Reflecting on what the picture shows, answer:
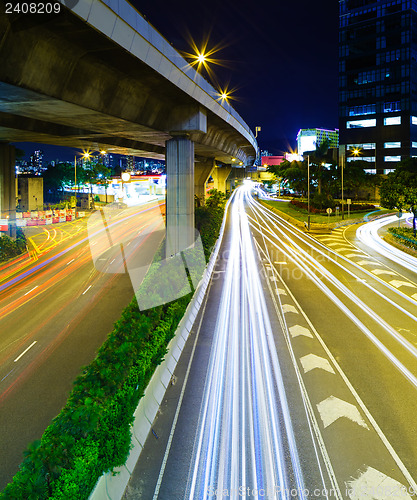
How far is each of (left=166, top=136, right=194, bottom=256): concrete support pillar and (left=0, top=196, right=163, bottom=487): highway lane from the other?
4.52 meters

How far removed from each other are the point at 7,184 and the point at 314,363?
107ft

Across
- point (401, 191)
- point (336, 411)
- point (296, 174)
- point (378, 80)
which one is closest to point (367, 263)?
point (401, 191)

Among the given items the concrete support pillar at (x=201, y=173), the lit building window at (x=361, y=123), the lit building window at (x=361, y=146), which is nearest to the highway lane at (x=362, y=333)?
the concrete support pillar at (x=201, y=173)

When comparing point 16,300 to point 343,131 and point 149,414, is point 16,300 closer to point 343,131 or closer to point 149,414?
point 149,414

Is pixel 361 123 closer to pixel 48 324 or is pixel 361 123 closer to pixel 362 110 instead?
pixel 362 110

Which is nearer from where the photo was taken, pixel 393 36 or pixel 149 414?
pixel 149 414

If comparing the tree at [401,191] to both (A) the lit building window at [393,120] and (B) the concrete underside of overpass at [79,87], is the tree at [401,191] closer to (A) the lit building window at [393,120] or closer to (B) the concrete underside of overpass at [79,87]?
(B) the concrete underside of overpass at [79,87]

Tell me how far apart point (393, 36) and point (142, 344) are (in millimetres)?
127440

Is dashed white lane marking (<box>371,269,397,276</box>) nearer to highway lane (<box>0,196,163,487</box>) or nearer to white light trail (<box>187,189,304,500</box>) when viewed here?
white light trail (<box>187,189,304,500</box>)

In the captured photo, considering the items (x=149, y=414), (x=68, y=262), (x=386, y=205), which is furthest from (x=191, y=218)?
(x=386, y=205)

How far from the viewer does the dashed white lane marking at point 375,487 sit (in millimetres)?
7590

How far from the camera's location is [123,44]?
13.7 meters

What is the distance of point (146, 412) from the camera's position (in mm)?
9852

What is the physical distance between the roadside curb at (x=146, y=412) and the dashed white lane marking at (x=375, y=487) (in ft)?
14.7
